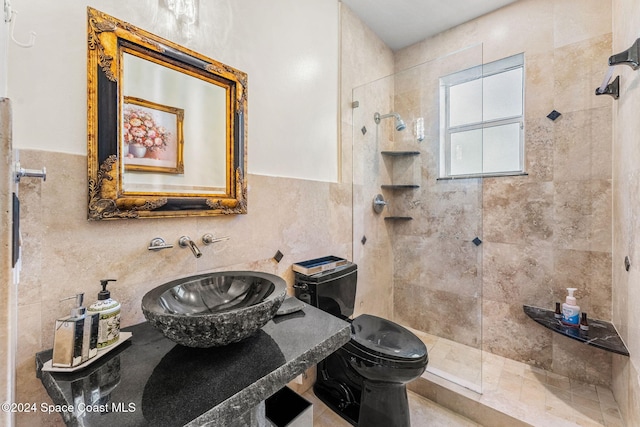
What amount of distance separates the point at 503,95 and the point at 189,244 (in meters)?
2.46

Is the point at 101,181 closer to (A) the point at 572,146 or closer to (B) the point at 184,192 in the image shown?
(B) the point at 184,192

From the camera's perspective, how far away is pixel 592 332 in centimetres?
163

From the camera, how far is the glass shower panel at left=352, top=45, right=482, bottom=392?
2.09 meters

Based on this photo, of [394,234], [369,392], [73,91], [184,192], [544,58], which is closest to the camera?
[73,91]

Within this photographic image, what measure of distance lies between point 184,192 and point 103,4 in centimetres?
68

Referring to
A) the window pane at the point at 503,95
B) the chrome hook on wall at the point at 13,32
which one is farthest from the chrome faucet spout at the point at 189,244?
the window pane at the point at 503,95

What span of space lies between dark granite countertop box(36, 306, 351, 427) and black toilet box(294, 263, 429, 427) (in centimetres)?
59

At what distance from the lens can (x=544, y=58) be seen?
6.27 feet

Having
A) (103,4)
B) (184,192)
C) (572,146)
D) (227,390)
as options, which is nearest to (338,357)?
(227,390)

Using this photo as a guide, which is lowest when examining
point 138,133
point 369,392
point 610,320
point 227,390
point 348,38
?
point 369,392

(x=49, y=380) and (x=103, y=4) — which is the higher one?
(x=103, y=4)

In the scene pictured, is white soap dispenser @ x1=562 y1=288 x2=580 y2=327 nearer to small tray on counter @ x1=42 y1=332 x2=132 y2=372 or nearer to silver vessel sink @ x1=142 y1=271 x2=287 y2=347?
silver vessel sink @ x1=142 y1=271 x2=287 y2=347

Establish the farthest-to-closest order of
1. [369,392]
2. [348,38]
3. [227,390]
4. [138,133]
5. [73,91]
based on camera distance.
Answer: [348,38] → [369,392] → [138,133] → [73,91] → [227,390]

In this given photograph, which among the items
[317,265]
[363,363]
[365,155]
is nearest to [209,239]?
[317,265]
